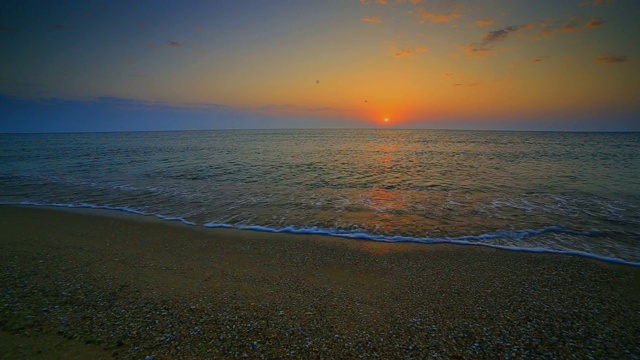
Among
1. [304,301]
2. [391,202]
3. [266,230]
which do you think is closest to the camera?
[304,301]

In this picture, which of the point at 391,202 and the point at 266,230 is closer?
the point at 266,230

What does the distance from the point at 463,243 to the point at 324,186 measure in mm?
9371

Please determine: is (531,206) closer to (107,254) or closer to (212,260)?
(212,260)

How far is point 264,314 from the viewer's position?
14.5 ft

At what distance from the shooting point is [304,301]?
4840 millimetres

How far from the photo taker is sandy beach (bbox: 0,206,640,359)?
3719 millimetres

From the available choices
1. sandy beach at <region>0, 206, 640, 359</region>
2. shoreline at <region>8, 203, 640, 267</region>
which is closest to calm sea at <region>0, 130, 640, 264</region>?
shoreline at <region>8, 203, 640, 267</region>

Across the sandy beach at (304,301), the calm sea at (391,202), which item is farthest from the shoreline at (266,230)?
the sandy beach at (304,301)

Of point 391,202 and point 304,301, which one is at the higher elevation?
Answer: point 391,202

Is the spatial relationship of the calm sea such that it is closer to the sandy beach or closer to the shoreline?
the shoreline

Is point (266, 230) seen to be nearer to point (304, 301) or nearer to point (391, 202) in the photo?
point (304, 301)

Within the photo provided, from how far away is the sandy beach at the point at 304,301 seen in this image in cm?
372

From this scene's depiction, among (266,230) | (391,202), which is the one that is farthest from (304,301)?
(391,202)

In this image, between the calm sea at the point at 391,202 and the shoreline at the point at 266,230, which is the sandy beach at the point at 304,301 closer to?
the shoreline at the point at 266,230
